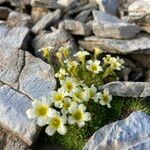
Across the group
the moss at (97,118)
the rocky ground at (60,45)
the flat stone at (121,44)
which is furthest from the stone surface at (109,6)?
the moss at (97,118)

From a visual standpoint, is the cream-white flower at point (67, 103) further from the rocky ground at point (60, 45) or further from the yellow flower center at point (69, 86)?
the rocky ground at point (60, 45)

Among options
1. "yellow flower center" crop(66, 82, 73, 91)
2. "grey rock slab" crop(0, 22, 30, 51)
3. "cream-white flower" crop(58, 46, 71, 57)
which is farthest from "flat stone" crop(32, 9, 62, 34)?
"yellow flower center" crop(66, 82, 73, 91)

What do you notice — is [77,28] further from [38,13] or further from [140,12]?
[38,13]

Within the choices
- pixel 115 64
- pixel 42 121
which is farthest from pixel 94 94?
pixel 42 121

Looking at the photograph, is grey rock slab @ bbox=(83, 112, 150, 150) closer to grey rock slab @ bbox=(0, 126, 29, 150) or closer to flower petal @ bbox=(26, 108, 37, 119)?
flower petal @ bbox=(26, 108, 37, 119)

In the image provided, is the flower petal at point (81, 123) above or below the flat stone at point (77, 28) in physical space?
below
